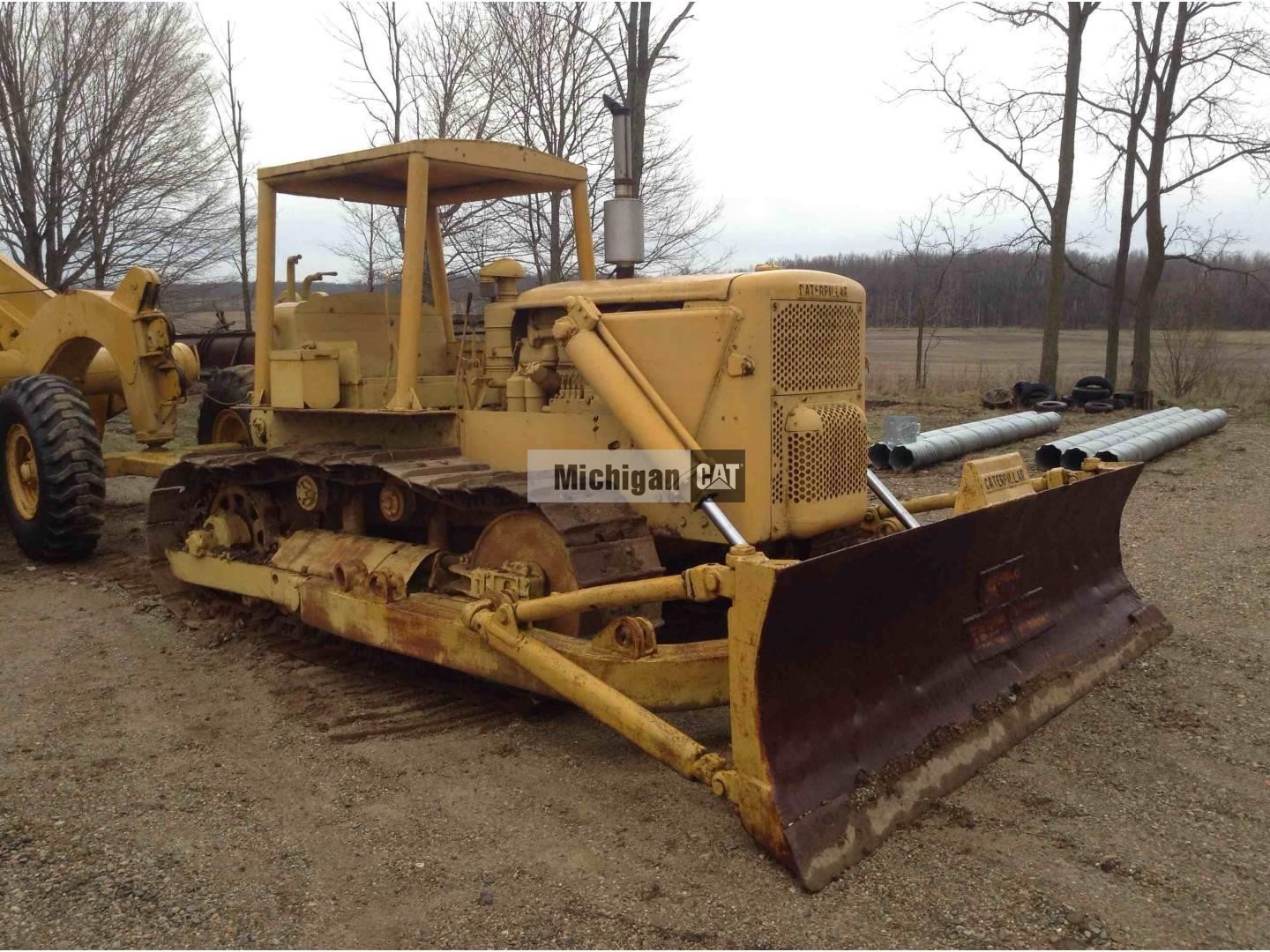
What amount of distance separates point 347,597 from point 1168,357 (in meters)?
17.9

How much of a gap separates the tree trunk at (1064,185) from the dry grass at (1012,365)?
1317 mm

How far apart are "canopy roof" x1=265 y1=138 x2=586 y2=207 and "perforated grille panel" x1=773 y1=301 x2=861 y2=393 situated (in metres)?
1.85

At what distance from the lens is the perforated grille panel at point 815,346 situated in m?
4.32

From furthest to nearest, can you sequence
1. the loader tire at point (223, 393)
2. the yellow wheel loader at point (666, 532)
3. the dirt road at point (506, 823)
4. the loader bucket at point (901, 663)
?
the loader tire at point (223, 393), the yellow wheel loader at point (666, 532), the loader bucket at point (901, 663), the dirt road at point (506, 823)

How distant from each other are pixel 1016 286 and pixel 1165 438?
34327mm

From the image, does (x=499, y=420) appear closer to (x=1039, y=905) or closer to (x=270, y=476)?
(x=270, y=476)

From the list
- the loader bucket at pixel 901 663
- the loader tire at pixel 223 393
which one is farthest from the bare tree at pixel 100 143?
the loader bucket at pixel 901 663

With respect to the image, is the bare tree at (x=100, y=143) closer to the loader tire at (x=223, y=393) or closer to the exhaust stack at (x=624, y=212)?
the loader tire at (x=223, y=393)

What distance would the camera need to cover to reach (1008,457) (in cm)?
523

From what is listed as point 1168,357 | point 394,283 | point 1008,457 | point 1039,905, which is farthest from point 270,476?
point 1168,357

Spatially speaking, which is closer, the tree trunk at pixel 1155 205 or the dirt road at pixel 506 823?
the dirt road at pixel 506 823

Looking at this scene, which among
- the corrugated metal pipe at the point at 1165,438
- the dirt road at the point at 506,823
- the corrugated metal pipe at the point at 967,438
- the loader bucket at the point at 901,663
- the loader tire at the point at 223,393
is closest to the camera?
the dirt road at the point at 506,823

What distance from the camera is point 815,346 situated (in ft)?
14.8

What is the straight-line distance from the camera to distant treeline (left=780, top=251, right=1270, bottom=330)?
20.1 meters
